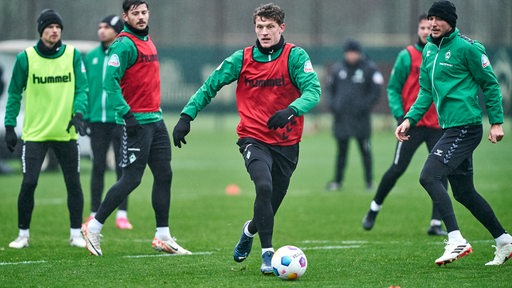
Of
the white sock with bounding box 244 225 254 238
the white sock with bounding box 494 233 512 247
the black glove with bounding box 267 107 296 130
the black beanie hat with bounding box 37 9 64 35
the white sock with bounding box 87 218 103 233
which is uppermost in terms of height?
the black beanie hat with bounding box 37 9 64 35

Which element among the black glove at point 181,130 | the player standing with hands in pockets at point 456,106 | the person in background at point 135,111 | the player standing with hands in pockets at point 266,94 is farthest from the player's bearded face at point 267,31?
the person in background at point 135,111

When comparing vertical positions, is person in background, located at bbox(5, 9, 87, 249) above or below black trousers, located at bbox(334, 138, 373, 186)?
above

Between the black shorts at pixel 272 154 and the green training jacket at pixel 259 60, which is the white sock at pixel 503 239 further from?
the green training jacket at pixel 259 60

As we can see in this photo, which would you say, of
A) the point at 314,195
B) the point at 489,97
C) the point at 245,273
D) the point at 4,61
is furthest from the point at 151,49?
the point at 4,61

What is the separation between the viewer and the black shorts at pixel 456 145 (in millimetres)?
8450

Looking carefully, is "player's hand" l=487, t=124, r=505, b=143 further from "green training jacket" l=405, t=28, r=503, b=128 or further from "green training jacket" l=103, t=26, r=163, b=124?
"green training jacket" l=103, t=26, r=163, b=124

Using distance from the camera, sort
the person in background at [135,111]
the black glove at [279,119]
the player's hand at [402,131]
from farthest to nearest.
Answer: the person in background at [135,111]
the player's hand at [402,131]
the black glove at [279,119]

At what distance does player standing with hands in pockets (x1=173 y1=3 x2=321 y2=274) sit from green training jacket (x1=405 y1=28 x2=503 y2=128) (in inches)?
46.1

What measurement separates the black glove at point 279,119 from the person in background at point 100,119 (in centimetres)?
387

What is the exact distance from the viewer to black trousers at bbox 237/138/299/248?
796 cm

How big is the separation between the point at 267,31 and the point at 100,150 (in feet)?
12.3

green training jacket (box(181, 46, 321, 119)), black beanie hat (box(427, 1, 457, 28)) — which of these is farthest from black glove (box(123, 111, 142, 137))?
black beanie hat (box(427, 1, 457, 28))

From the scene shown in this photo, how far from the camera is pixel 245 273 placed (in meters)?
8.14

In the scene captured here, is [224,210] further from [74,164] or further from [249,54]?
[249,54]
